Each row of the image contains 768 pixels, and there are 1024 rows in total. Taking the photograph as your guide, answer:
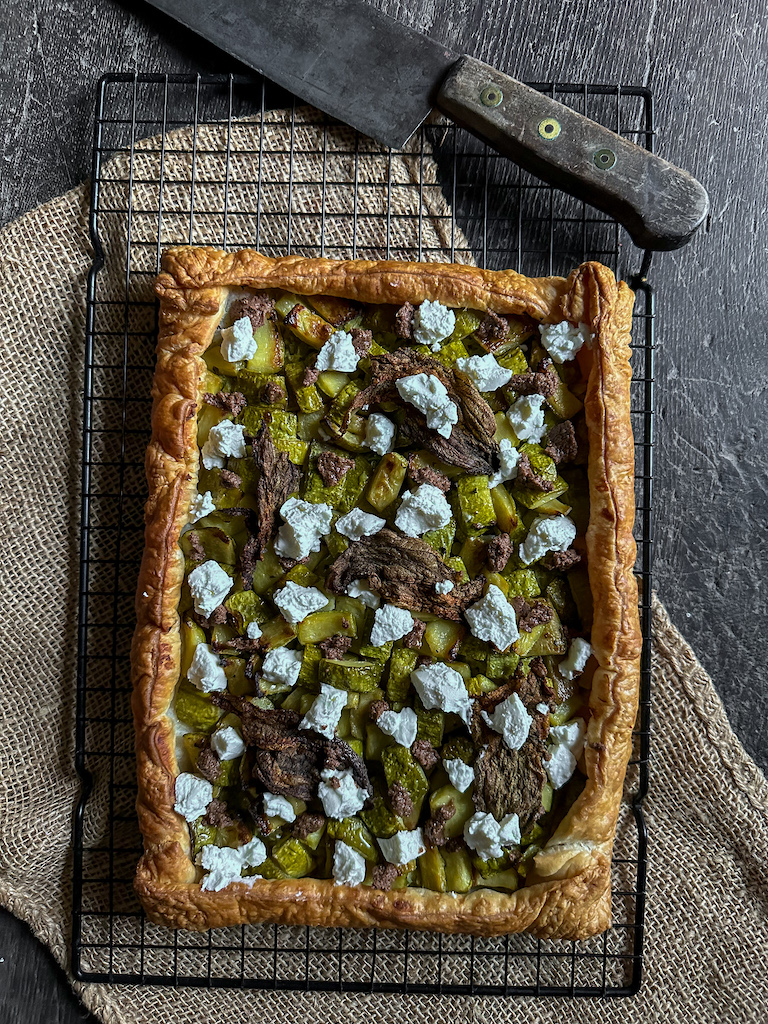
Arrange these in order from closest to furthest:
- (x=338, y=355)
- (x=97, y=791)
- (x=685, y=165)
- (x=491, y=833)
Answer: (x=491, y=833), (x=338, y=355), (x=97, y=791), (x=685, y=165)

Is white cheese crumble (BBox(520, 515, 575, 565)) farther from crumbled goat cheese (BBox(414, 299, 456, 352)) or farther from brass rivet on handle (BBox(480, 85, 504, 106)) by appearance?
brass rivet on handle (BBox(480, 85, 504, 106))

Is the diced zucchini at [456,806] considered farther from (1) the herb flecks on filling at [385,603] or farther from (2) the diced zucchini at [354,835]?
(2) the diced zucchini at [354,835]

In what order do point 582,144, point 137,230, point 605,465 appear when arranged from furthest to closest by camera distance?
point 137,230 < point 582,144 < point 605,465

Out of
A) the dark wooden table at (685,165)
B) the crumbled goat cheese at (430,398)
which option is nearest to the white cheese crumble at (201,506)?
the crumbled goat cheese at (430,398)

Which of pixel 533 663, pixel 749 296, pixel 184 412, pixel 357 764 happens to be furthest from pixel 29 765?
pixel 749 296

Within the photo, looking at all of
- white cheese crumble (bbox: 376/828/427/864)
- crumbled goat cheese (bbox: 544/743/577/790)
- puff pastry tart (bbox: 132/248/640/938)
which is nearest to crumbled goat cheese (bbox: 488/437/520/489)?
puff pastry tart (bbox: 132/248/640/938)

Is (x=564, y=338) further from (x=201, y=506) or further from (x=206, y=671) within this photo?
(x=206, y=671)

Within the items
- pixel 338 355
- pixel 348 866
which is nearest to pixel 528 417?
pixel 338 355

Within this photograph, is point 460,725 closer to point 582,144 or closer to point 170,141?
point 582,144
